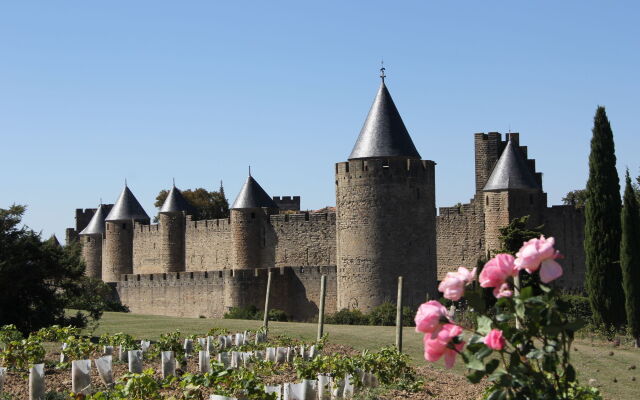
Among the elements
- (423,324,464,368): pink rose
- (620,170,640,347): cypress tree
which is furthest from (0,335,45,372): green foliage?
(620,170,640,347): cypress tree

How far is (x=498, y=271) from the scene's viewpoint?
5.82 metres

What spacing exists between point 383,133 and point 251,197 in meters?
11.1

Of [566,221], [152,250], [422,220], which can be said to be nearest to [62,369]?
[422,220]

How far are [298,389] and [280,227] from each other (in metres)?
31.0

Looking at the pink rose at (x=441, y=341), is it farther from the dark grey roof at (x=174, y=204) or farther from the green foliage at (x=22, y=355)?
the dark grey roof at (x=174, y=204)

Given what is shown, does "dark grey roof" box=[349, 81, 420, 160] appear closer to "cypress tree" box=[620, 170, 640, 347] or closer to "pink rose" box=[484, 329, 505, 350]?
"cypress tree" box=[620, 170, 640, 347]

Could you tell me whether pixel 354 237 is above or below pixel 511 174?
below

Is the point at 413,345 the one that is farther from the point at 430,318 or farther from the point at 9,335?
the point at 430,318

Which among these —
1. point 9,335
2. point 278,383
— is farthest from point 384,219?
point 278,383

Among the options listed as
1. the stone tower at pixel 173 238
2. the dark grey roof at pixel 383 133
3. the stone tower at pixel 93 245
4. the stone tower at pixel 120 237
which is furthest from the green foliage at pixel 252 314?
the stone tower at pixel 93 245

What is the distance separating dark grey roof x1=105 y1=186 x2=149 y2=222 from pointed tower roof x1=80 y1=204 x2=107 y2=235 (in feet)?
8.82

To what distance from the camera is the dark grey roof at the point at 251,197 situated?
4131cm

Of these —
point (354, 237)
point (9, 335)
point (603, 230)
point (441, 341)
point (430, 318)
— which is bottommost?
point (9, 335)

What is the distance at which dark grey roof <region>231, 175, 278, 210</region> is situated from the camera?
4131cm
